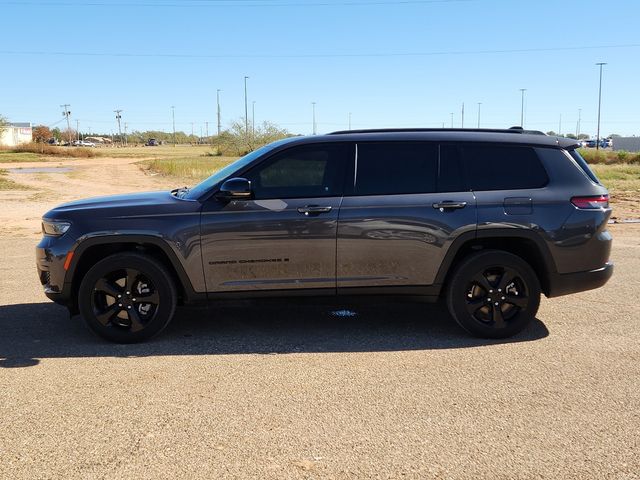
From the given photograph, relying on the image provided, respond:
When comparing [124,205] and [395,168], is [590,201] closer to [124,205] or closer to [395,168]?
[395,168]

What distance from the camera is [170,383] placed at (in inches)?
178

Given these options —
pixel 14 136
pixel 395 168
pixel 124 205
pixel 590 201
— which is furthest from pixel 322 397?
pixel 14 136

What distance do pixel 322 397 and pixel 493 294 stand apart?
2.06 meters

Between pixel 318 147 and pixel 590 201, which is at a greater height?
pixel 318 147

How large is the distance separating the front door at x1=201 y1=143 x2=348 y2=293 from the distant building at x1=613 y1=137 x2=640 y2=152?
113042 millimetres

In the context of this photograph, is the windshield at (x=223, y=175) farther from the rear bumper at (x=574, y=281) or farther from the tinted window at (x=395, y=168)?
the rear bumper at (x=574, y=281)

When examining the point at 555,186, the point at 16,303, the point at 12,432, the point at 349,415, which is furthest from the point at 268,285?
the point at 16,303

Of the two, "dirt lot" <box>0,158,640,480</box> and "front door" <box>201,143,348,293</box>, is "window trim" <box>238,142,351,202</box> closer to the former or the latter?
"front door" <box>201,143,348,293</box>

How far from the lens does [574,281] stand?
Answer: 5.58m

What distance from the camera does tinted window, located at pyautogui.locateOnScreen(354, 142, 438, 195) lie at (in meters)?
5.51

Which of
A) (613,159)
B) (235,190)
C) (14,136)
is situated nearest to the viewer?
(235,190)

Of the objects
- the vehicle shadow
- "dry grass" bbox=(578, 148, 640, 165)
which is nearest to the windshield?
the vehicle shadow

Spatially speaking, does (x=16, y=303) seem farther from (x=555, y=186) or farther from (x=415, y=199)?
(x=555, y=186)

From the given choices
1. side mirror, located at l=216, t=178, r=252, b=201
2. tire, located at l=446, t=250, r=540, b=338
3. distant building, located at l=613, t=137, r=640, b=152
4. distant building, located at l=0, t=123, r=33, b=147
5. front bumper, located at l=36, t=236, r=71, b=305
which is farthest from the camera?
distant building, located at l=613, t=137, r=640, b=152
